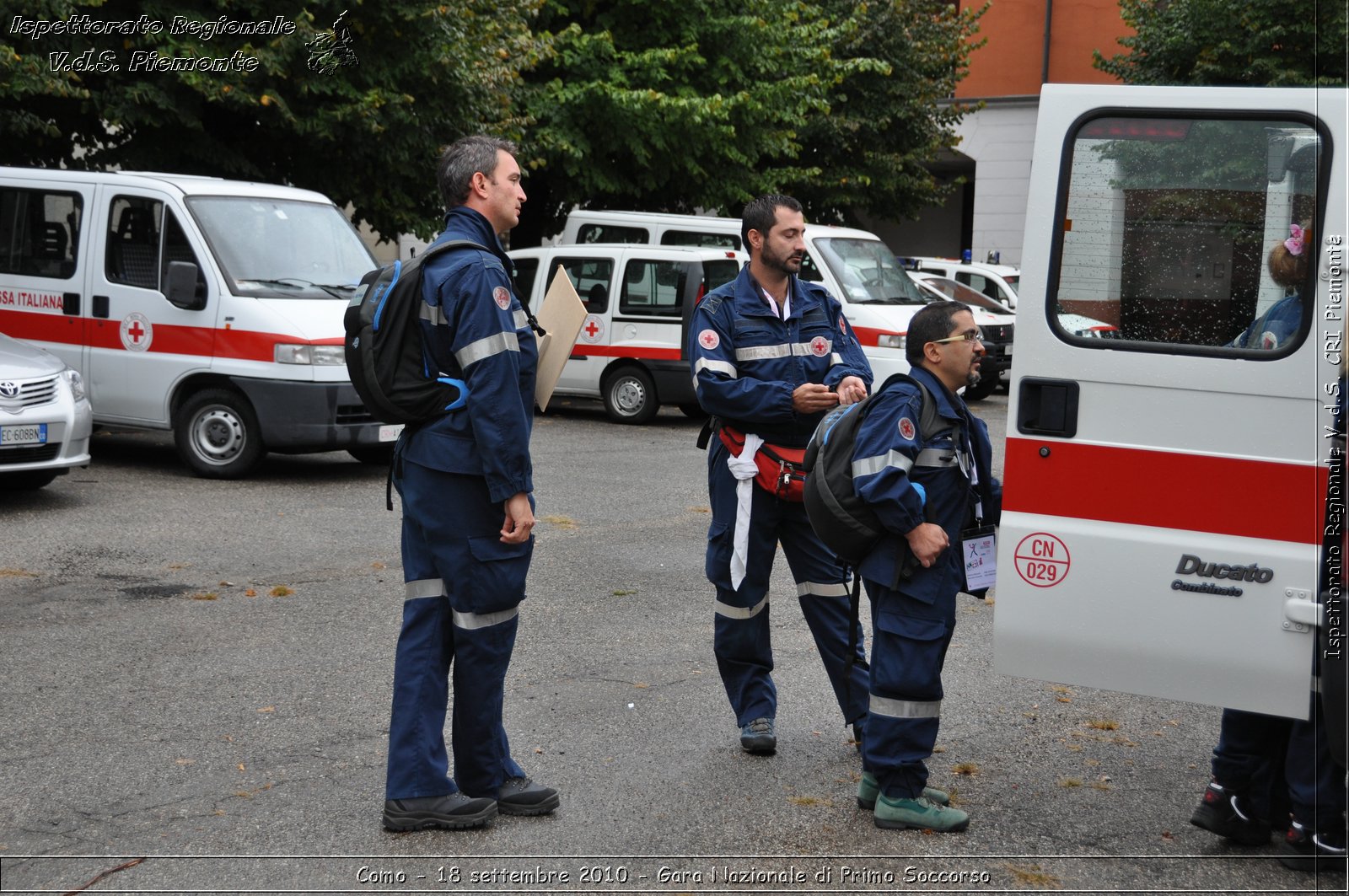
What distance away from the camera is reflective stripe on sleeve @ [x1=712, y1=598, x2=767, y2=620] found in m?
5.15

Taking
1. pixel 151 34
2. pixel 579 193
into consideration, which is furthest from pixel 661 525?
pixel 579 193

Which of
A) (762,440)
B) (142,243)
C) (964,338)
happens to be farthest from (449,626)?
(142,243)

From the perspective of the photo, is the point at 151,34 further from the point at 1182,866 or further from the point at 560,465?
the point at 1182,866

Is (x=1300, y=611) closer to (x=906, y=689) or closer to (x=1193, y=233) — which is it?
(x=1193, y=233)

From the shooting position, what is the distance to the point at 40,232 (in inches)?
451

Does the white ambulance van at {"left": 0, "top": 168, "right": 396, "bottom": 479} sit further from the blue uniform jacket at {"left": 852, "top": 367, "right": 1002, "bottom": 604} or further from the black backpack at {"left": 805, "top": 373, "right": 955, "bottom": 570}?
the blue uniform jacket at {"left": 852, "top": 367, "right": 1002, "bottom": 604}

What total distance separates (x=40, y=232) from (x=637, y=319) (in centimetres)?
607

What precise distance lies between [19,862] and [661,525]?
592 centimetres

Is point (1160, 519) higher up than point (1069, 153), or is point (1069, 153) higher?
point (1069, 153)

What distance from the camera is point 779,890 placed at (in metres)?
3.93

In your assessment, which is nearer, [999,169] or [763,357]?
[763,357]

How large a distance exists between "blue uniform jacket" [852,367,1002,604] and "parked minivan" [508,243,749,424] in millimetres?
10424

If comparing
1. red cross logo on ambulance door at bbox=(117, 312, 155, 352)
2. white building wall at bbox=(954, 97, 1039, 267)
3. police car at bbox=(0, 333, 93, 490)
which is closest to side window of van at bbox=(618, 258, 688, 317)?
red cross logo on ambulance door at bbox=(117, 312, 155, 352)

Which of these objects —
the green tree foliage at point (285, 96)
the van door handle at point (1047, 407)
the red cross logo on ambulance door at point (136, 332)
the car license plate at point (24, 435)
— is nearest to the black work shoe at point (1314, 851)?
the van door handle at point (1047, 407)
